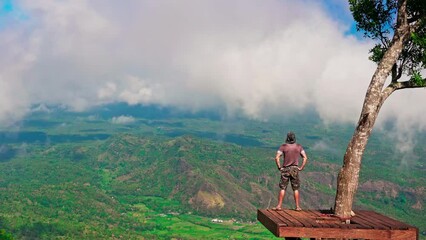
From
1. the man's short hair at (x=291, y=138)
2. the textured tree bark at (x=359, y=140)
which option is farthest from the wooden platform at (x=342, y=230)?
the man's short hair at (x=291, y=138)

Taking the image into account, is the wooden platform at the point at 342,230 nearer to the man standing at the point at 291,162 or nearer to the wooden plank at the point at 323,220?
the wooden plank at the point at 323,220

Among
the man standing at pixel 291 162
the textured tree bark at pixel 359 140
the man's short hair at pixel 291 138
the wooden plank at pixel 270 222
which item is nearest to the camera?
the wooden plank at pixel 270 222

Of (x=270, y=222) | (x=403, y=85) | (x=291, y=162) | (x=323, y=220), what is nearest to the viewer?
(x=270, y=222)

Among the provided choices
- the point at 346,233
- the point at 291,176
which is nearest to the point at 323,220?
the point at 346,233

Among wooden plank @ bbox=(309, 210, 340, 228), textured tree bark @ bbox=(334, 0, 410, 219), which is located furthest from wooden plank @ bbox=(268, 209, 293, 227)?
textured tree bark @ bbox=(334, 0, 410, 219)

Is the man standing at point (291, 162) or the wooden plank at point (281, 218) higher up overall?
the man standing at point (291, 162)

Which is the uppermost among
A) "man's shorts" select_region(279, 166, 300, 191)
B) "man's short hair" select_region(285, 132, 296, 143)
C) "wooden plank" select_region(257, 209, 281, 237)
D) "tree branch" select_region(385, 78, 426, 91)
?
"tree branch" select_region(385, 78, 426, 91)

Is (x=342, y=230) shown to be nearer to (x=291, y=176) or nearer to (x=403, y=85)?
(x=291, y=176)

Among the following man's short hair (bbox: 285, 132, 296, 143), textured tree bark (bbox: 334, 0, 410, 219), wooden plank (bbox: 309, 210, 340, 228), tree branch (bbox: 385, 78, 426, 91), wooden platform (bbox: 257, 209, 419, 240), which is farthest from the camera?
man's short hair (bbox: 285, 132, 296, 143)

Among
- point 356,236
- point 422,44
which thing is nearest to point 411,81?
point 422,44

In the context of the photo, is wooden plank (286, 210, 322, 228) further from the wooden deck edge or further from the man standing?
the man standing

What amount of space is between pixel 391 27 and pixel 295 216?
27.3 ft

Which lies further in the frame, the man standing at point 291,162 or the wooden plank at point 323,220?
the man standing at point 291,162

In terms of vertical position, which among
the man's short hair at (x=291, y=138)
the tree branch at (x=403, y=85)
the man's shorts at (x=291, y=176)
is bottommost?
the man's shorts at (x=291, y=176)
